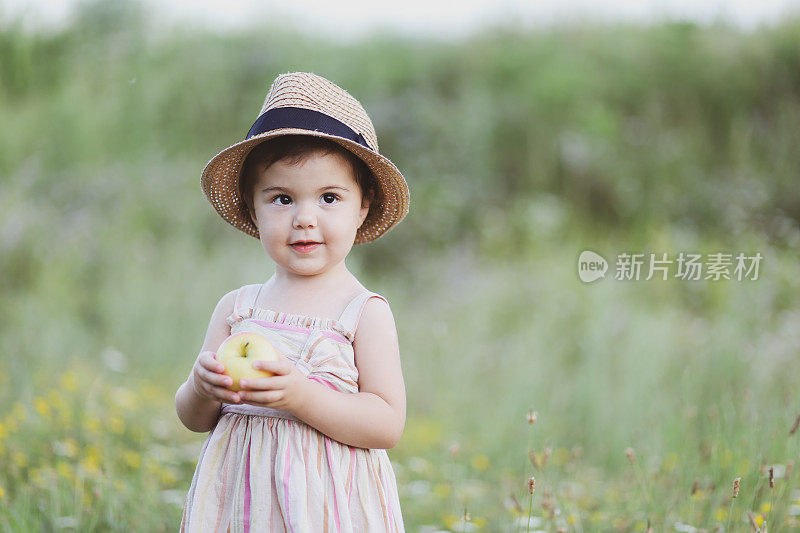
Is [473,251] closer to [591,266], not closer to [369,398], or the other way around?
[591,266]

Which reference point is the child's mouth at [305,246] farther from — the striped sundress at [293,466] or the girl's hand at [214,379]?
the girl's hand at [214,379]

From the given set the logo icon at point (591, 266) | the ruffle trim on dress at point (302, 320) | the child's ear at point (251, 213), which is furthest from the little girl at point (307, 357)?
the logo icon at point (591, 266)

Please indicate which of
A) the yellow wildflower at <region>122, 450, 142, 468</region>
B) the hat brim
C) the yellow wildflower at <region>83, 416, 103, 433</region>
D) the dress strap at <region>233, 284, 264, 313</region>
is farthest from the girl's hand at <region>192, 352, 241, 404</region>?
the yellow wildflower at <region>83, 416, 103, 433</region>

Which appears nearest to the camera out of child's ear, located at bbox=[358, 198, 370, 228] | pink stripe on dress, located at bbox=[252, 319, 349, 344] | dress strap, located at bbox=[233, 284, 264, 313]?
pink stripe on dress, located at bbox=[252, 319, 349, 344]

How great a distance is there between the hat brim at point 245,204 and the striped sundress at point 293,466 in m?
0.29

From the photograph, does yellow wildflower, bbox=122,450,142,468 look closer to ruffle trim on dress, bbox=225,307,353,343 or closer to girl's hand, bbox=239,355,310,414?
ruffle trim on dress, bbox=225,307,353,343

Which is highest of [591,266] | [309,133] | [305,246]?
[591,266]

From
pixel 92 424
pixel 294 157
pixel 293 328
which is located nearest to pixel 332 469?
pixel 293 328

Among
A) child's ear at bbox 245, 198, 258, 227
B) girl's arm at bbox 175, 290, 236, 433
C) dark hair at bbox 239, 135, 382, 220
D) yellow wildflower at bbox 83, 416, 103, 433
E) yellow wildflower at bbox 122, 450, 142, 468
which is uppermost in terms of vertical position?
dark hair at bbox 239, 135, 382, 220

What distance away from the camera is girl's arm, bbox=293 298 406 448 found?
1689mm

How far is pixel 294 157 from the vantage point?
179 centimetres

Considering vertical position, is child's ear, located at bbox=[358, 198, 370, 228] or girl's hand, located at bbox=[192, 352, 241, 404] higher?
child's ear, located at bbox=[358, 198, 370, 228]

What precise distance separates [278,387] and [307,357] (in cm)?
19

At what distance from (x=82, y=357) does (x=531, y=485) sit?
402 cm
